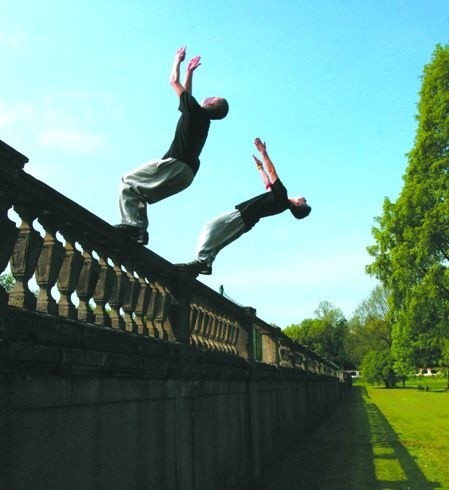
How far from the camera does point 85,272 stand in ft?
13.5

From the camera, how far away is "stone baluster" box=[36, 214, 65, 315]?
3.52 metres

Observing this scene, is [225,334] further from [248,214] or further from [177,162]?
[177,162]

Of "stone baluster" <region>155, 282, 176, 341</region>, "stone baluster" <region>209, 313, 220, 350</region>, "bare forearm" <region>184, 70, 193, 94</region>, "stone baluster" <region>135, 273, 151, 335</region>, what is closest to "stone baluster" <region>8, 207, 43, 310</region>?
"stone baluster" <region>135, 273, 151, 335</region>

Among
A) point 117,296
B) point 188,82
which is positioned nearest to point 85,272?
point 117,296

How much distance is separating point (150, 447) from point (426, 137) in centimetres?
2370

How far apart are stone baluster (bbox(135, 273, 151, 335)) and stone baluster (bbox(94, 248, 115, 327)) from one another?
62 centimetres

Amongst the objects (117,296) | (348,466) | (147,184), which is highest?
(147,184)

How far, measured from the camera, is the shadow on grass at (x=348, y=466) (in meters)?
7.85

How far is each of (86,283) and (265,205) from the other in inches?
110

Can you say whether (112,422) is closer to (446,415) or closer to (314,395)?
(314,395)

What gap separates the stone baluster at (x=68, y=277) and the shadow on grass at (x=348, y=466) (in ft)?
16.7

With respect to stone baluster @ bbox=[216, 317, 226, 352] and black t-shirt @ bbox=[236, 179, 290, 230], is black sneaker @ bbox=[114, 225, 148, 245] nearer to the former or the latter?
black t-shirt @ bbox=[236, 179, 290, 230]

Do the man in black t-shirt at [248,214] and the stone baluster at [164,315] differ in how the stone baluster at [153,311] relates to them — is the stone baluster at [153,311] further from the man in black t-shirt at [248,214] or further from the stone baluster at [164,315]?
the man in black t-shirt at [248,214]

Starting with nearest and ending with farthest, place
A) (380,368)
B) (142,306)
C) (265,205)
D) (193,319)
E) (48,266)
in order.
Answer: (48,266), (142,306), (265,205), (193,319), (380,368)
